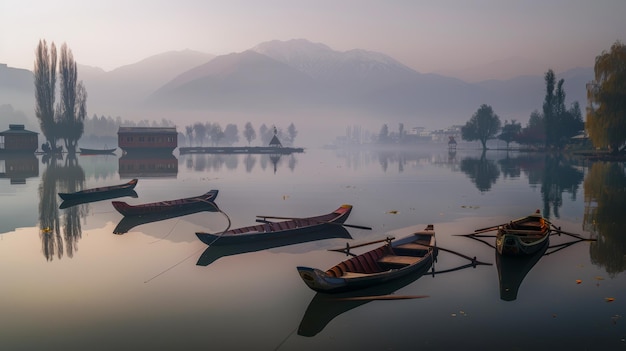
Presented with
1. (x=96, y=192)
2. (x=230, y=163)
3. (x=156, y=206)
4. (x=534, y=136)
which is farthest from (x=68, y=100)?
(x=534, y=136)

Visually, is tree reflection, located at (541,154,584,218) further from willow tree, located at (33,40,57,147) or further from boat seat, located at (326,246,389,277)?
willow tree, located at (33,40,57,147)

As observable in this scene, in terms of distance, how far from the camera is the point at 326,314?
15094 millimetres

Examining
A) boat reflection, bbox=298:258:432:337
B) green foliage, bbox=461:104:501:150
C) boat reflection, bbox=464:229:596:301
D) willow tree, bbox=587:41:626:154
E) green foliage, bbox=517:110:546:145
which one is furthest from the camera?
green foliage, bbox=461:104:501:150

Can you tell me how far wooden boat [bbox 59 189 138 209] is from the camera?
37778 mm

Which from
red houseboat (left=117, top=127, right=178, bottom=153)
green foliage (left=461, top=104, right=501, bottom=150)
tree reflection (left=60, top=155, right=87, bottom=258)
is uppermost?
green foliage (left=461, top=104, right=501, bottom=150)

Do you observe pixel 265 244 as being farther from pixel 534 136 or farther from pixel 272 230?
pixel 534 136

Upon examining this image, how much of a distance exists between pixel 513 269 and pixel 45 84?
361 ft

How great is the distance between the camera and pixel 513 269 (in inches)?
790

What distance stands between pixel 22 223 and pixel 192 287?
677 inches

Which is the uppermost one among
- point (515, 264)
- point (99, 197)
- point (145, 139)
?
point (145, 139)

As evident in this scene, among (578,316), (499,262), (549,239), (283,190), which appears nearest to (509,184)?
(283,190)

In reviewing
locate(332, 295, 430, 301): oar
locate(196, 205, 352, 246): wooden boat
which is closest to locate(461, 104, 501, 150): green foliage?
locate(196, 205, 352, 246): wooden boat

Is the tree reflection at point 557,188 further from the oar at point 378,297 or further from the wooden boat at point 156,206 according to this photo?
the wooden boat at point 156,206

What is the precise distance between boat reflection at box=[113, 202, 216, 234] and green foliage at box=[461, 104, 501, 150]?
13659 centimetres
